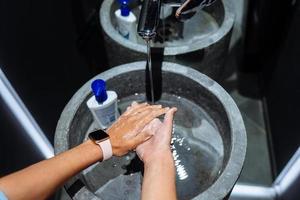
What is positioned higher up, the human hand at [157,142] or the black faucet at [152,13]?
the black faucet at [152,13]

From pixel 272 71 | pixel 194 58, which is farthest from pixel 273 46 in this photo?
pixel 194 58

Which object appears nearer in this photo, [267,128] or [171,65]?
[171,65]

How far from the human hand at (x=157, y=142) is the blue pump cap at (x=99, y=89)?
16cm

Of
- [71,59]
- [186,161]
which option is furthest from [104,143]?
[71,59]

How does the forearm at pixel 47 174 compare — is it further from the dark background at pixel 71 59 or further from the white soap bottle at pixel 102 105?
the dark background at pixel 71 59

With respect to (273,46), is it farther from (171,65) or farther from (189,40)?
(171,65)

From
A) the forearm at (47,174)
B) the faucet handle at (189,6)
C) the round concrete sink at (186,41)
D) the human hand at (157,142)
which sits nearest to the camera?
the forearm at (47,174)

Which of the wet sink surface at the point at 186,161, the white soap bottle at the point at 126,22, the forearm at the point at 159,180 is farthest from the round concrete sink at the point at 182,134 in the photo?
the white soap bottle at the point at 126,22

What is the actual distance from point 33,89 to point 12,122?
5.4 inches

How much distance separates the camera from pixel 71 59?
156 cm

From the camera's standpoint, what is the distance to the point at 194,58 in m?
1.24

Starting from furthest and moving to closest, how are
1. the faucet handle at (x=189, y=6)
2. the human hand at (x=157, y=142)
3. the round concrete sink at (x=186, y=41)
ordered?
the round concrete sink at (x=186, y=41)
the faucet handle at (x=189, y=6)
the human hand at (x=157, y=142)

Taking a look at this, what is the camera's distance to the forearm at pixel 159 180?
0.82m

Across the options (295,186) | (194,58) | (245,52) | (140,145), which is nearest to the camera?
(140,145)
